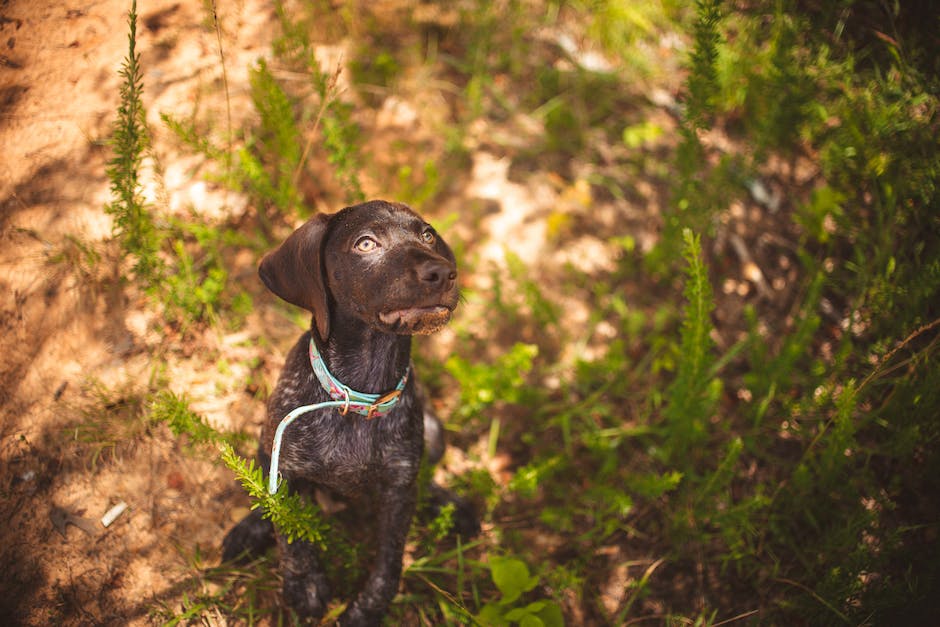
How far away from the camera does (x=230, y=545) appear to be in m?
3.05

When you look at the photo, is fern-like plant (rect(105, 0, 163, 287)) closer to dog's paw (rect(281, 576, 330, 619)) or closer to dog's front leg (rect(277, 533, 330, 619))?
dog's front leg (rect(277, 533, 330, 619))

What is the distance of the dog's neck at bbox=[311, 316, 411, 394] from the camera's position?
2.58 metres

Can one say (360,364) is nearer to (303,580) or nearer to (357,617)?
(303,580)

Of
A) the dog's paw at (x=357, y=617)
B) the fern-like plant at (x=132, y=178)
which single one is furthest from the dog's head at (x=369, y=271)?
the dog's paw at (x=357, y=617)

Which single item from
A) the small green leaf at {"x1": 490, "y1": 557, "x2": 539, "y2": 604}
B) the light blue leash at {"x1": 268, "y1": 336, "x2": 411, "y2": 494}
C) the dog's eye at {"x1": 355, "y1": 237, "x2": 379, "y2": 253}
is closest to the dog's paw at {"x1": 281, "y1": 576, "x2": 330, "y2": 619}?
the light blue leash at {"x1": 268, "y1": 336, "x2": 411, "y2": 494}

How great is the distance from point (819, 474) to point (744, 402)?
778 mm

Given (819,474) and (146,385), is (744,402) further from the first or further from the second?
(146,385)

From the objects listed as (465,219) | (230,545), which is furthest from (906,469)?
(230,545)

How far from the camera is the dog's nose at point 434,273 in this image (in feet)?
7.35

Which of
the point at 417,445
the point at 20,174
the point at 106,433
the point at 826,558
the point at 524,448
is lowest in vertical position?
the point at 524,448

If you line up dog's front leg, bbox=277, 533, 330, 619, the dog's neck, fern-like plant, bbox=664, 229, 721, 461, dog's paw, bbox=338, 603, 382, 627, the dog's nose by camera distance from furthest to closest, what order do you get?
1. fern-like plant, bbox=664, 229, 721, 461
2. dog's paw, bbox=338, 603, 382, 627
3. dog's front leg, bbox=277, 533, 330, 619
4. the dog's neck
5. the dog's nose

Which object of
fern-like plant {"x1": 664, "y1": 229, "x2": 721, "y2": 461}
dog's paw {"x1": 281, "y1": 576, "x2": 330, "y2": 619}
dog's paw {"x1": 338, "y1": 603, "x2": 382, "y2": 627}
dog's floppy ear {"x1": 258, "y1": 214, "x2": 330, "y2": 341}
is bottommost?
dog's paw {"x1": 338, "y1": 603, "x2": 382, "y2": 627}

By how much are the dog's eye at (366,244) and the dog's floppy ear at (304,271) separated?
0.57 ft

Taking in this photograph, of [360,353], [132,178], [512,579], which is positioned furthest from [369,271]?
[512,579]
